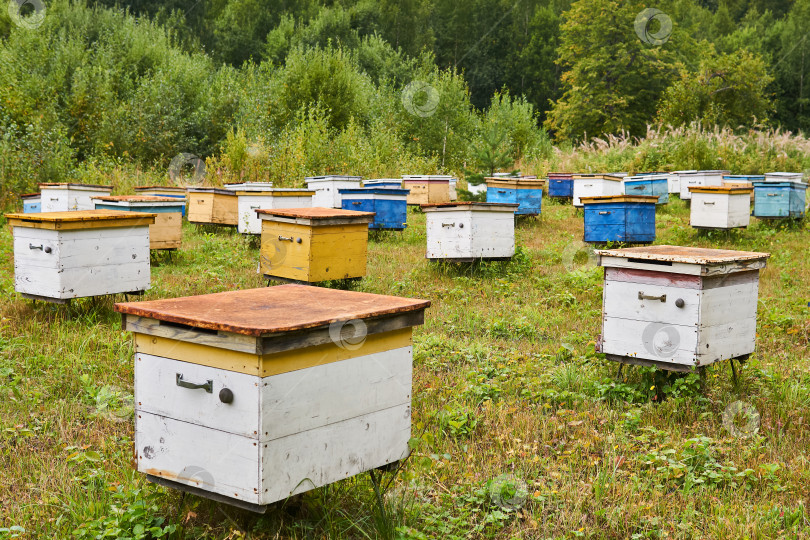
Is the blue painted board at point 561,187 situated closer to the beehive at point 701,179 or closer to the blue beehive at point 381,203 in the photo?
the beehive at point 701,179

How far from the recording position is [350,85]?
22594 mm

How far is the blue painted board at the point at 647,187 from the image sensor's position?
46.7 feet

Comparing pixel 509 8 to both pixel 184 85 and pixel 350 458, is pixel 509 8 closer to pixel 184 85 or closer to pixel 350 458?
pixel 184 85

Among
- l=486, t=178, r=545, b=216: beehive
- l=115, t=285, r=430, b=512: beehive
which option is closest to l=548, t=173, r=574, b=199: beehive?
l=486, t=178, r=545, b=216: beehive

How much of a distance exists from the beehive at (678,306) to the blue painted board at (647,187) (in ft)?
31.9

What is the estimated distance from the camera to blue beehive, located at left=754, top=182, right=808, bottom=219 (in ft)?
40.3

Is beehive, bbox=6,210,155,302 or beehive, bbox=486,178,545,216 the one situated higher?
beehive, bbox=486,178,545,216

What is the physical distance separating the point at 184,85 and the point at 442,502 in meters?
22.2

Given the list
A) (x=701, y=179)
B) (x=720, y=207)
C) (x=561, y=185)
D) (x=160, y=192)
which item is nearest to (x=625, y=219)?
(x=720, y=207)

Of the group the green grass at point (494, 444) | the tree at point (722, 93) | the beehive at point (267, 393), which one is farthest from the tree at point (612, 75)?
the beehive at point (267, 393)

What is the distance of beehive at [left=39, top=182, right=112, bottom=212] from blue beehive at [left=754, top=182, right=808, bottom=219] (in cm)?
1071

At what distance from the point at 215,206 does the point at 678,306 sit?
8.43 metres

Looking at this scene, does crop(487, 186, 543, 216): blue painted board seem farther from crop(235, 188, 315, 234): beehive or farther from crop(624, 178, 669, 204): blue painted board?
crop(235, 188, 315, 234): beehive

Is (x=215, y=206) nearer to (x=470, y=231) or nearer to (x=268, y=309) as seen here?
(x=470, y=231)
